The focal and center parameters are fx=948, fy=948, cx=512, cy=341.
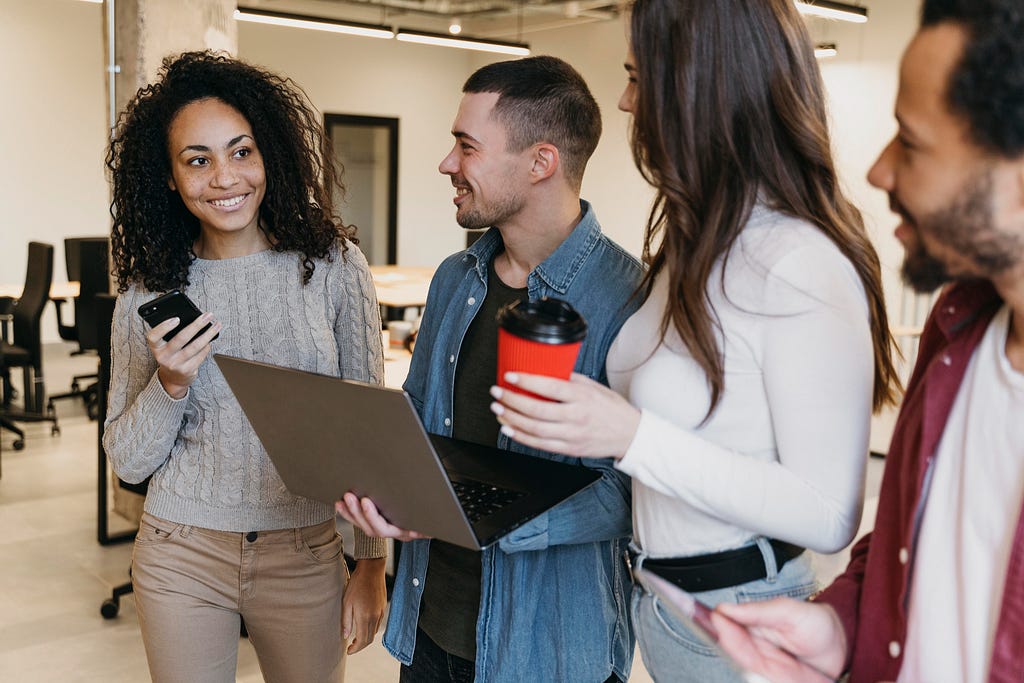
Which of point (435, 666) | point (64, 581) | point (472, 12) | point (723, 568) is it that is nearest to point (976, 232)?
point (723, 568)

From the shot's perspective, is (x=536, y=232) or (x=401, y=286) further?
(x=401, y=286)

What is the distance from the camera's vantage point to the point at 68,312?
29.3 ft

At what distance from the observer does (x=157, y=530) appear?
1.76 metres

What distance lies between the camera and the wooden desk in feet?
19.5

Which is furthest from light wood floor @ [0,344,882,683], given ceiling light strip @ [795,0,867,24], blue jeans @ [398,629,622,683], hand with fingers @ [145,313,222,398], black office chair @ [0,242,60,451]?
ceiling light strip @ [795,0,867,24]

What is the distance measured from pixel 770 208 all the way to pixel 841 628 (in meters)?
0.50

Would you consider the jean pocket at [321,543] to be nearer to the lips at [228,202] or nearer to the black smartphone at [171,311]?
the black smartphone at [171,311]

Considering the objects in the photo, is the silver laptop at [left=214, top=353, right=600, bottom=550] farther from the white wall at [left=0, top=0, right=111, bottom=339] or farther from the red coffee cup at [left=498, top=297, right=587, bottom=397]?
the white wall at [left=0, top=0, right=111, bottom=339]

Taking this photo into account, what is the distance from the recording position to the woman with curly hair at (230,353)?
1.74 metres

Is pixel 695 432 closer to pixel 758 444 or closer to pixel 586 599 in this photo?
pixel 758 444

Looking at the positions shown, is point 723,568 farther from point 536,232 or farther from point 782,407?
point 536,232

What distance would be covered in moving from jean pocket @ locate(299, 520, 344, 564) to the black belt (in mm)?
851

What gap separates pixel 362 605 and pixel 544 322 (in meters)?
1.01

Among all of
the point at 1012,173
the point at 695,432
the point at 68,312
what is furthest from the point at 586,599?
the point at 68,312
